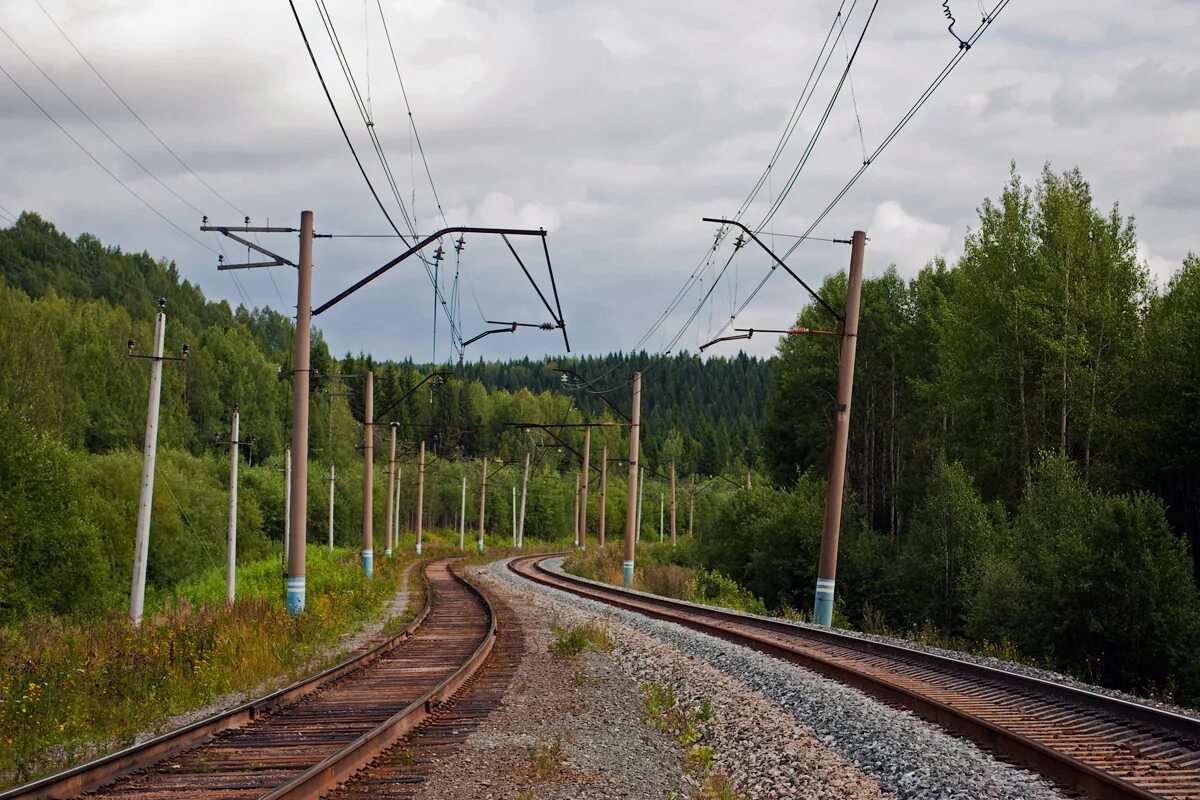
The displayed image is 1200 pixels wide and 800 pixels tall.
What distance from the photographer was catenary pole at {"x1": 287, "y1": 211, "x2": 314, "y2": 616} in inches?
885

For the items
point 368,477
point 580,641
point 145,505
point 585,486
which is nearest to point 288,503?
point 368,477

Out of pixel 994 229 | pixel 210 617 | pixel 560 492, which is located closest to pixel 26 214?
pixel 560 492

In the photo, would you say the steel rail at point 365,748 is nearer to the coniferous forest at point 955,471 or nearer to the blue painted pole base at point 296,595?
the blue painted pole base at point 296,595

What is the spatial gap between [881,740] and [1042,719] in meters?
2.37

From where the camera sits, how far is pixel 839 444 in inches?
1079

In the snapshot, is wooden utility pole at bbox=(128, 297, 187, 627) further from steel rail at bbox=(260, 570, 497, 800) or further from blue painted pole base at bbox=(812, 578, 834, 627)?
blue painted pole base at bbox=(812, 578, 834, 627)

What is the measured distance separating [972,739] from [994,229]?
42636 mm

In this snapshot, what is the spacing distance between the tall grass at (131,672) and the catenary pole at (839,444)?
36.3ft

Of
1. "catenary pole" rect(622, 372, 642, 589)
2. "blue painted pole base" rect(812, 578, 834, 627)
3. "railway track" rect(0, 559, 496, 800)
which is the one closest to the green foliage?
"railway track" rect(0, 559, 496, 800)

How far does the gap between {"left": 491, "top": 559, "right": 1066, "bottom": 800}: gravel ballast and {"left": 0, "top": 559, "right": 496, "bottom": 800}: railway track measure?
11.1 ft

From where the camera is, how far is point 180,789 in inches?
322

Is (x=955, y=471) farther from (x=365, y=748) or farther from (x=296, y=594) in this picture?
(x=365, y=748)

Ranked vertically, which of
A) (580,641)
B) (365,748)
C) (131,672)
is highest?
(365,748)

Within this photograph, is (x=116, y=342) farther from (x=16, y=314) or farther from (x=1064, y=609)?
(x=1064, y=609)
